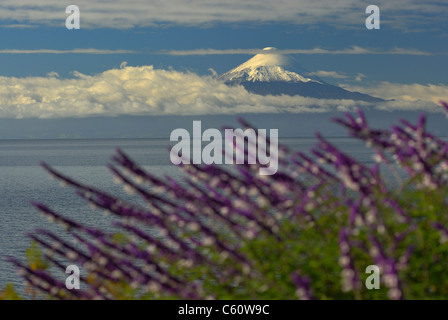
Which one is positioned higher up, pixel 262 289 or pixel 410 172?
pixel 410 172

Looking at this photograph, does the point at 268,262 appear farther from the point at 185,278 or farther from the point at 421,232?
the point at 421,232

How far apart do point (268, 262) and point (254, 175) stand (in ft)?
3.04

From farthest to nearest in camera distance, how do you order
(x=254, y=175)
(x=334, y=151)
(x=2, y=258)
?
(x=2, y=258) → (x=254, y=175) → (x=334, y=151)

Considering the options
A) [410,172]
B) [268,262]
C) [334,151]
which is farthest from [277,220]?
[410,172]

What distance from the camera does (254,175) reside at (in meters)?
6.53

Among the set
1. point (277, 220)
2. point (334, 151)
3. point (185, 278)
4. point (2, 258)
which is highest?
point (2, 258)

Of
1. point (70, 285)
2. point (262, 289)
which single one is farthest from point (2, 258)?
point (262, 289)

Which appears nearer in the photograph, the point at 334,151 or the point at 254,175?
the point at 334,151

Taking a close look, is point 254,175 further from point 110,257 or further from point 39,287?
point 39,287

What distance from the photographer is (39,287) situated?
7547mm
